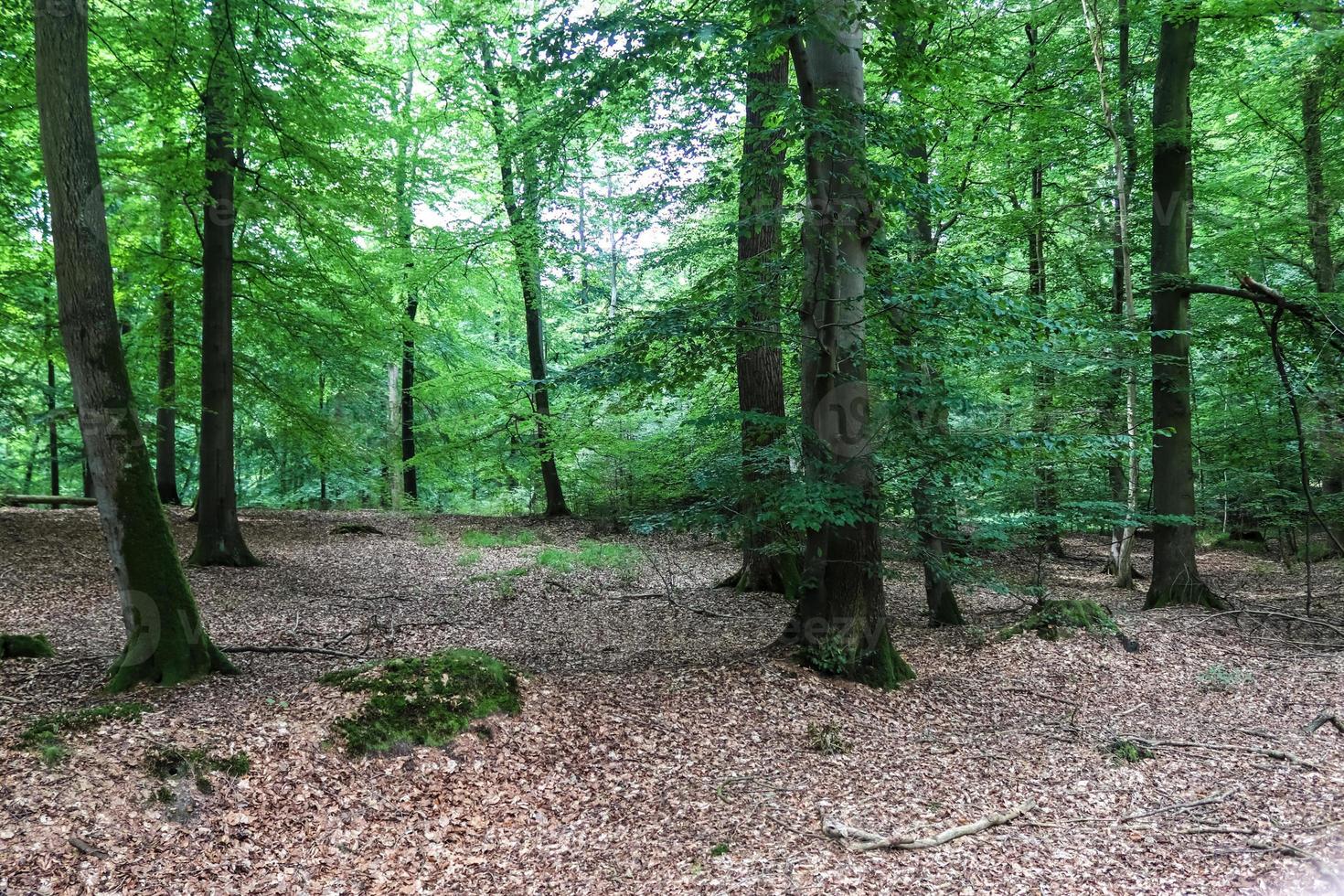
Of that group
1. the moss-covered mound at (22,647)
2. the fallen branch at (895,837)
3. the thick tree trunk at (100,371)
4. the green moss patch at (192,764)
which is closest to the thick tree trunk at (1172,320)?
the fallen branch at (895,837)

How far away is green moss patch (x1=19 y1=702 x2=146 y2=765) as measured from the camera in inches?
150

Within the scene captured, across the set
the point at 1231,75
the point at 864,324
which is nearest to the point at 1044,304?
the point at 864,324

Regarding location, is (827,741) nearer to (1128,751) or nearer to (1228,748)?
(1128,751)

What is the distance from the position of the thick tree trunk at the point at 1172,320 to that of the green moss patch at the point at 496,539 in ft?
33.3

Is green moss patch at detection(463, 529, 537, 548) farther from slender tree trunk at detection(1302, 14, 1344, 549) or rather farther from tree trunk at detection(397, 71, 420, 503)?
slender tree trunk at detection(1302, 14, 1344, 549)

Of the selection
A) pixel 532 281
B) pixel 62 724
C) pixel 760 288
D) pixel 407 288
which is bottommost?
pixel 62 724

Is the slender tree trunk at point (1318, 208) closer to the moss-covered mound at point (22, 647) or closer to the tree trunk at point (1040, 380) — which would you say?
the tree trunk at point (1040, 380)

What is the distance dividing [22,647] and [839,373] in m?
6.54

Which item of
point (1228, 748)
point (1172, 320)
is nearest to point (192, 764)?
point (1228, 748)

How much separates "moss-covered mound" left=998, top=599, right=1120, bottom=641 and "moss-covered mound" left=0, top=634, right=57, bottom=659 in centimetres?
868

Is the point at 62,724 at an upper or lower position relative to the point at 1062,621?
upper

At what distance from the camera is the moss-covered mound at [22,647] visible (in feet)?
17.5

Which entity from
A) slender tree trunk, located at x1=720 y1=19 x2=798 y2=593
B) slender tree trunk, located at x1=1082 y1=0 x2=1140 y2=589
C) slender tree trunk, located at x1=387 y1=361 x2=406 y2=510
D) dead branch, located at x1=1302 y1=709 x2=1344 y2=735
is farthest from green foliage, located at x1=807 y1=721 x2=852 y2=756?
slender tree trunk, located at x1=387 y1=361 x2=406 y2=510

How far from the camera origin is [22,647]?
5402 millimetres
